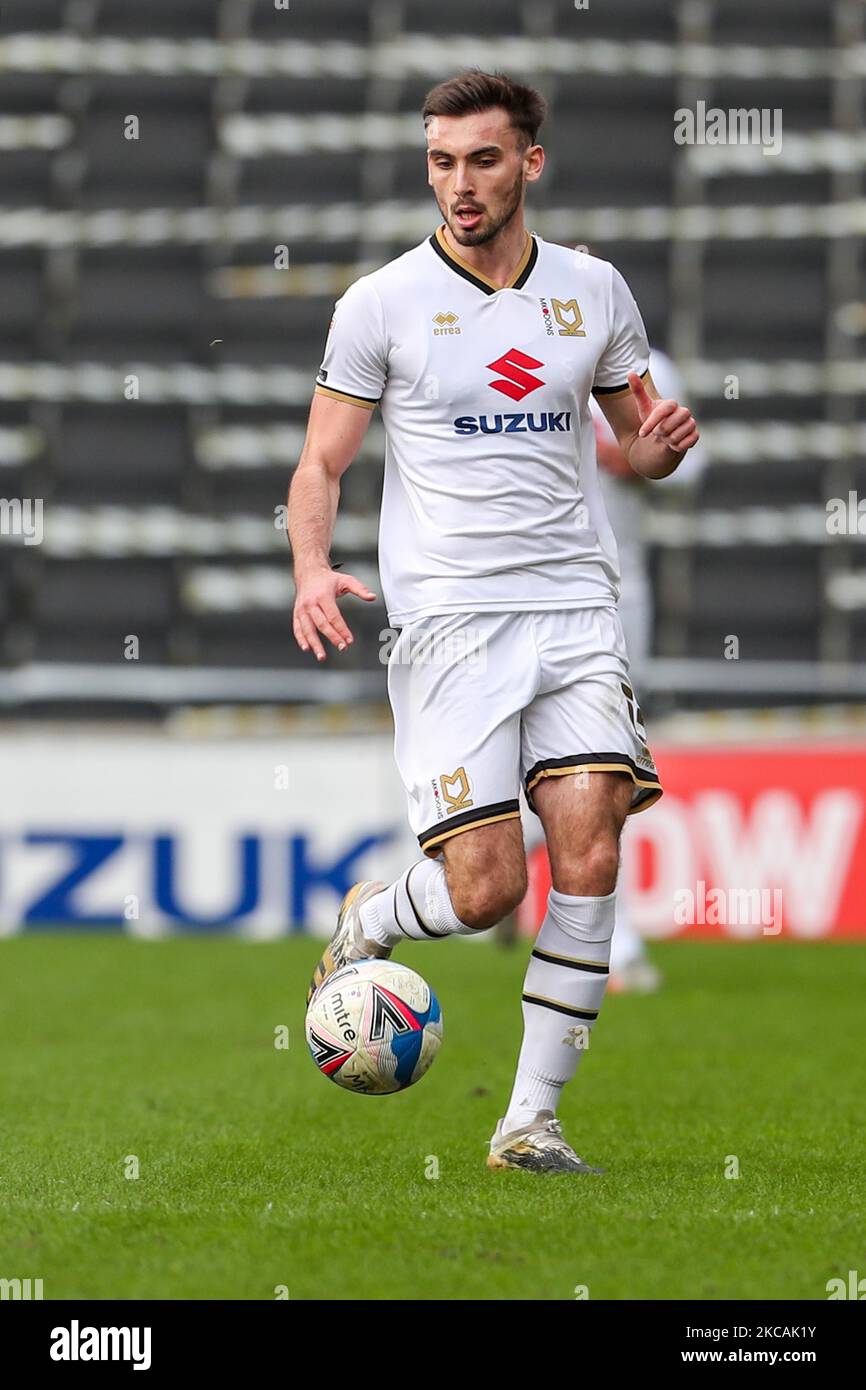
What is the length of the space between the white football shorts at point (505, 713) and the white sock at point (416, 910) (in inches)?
2.9

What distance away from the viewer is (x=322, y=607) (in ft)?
15.5

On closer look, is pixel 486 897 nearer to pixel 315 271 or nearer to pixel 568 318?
pixel 568 318

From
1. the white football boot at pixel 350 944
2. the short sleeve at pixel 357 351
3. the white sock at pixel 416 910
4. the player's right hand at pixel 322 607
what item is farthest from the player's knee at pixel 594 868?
the short sleeve at pixel 357 351

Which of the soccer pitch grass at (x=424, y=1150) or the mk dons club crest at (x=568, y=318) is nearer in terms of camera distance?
the soccer pitch grass at (x=424, y=1150)

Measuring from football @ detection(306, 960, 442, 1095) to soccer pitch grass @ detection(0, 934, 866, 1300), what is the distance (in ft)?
0.72

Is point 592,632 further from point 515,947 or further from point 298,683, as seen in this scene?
point 298,683

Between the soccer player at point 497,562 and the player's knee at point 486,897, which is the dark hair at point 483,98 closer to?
the soccer player at point 497,562

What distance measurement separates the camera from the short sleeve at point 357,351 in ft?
16.4

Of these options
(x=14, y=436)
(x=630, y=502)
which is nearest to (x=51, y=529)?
(x=14, y=436)

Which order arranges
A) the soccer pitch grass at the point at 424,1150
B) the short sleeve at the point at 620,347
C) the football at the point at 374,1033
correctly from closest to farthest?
the soccer pitch grass at the point at 424,1150 < the football at the point at 374,1033 < the short sleeve at the point at 620,347

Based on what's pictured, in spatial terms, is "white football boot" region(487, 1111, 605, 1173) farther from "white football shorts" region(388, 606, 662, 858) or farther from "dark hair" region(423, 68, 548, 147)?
"dark hair" region(423, 68, 548, 147)

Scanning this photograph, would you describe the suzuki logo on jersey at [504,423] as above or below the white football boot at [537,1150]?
above

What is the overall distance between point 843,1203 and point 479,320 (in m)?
2.13

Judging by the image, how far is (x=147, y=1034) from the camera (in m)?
8.00
